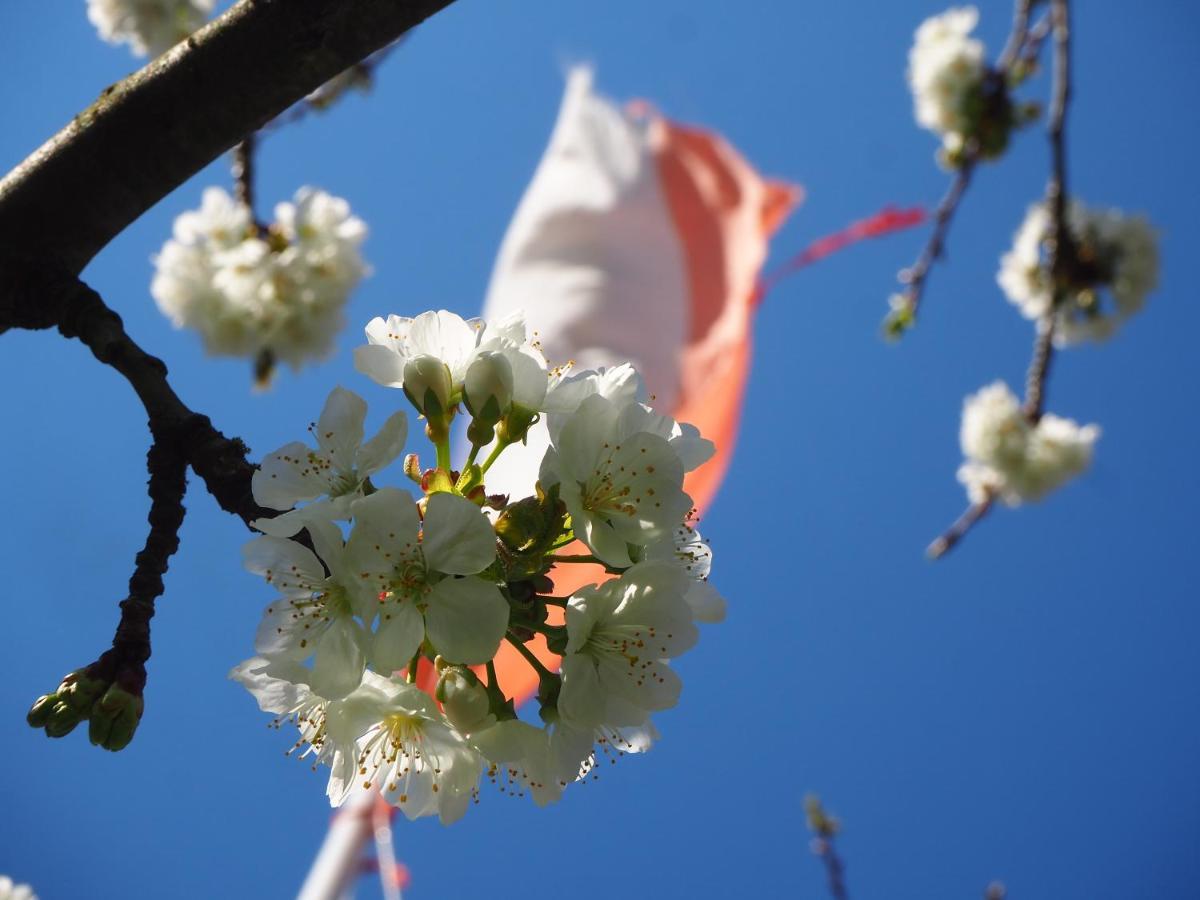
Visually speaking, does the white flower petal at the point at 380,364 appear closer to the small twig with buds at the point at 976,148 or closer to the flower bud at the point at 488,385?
the flower bud at the point at 488,385

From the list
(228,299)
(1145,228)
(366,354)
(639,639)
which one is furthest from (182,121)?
(1145,228)

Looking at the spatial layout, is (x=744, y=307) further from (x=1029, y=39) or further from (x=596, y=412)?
(x=596, y=412)

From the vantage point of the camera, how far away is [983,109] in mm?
3955

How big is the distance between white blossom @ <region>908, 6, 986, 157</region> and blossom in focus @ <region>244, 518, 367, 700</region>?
398cm

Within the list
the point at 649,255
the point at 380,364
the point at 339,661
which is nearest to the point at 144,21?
the point at 649,255

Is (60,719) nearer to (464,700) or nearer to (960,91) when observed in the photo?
(464,700)

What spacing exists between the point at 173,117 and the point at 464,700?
63 centimetres

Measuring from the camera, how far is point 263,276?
291 cm

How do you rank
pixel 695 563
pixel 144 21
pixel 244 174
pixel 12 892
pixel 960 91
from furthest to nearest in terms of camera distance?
1. pixel 960 91
2. pixel 144 21
3. pixel 244 174
4. pixel 12 892
5. pixel 695 563

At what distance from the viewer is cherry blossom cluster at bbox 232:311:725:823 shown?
0.72 metres

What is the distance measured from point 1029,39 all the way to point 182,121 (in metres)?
3.42

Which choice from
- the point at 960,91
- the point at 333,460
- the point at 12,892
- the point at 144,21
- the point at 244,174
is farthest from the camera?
the point at 960,91

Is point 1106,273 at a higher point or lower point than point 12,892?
higher

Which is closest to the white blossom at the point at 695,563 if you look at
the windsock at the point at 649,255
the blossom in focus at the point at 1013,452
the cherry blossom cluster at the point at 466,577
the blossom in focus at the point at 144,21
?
the cherry blossom cluster at the point at 466,577
